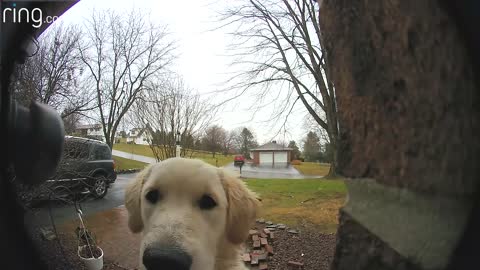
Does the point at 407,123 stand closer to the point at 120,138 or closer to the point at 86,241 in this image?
the point at 86,241

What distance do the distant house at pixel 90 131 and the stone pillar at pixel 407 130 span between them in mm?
8741

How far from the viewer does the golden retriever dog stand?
1.27 meters

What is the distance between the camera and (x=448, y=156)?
58cm

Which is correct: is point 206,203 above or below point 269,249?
above

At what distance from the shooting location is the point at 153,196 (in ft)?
5.64

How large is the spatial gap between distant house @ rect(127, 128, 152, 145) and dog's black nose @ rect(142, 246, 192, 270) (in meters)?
7.31

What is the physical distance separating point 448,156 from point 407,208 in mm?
137

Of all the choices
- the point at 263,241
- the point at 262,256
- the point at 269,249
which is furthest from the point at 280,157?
the point at 262,256

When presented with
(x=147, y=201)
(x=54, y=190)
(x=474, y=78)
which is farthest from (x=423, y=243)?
(x=54, y=190)

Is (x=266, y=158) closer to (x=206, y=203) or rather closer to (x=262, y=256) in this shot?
(x=262, y=256)

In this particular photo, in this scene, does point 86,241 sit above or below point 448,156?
below

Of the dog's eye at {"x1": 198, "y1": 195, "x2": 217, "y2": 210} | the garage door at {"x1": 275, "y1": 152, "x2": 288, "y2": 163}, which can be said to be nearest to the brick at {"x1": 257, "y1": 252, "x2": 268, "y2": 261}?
the garage door at {"x1": 275, "y1": 152, "x2": 288, "y2": 163}

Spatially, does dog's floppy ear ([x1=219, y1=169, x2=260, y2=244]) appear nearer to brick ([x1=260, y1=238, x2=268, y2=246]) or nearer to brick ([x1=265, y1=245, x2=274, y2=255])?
brick ([x1=265, y1=245, x2=274, y2=255])

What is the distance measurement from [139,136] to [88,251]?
4.54 meters
